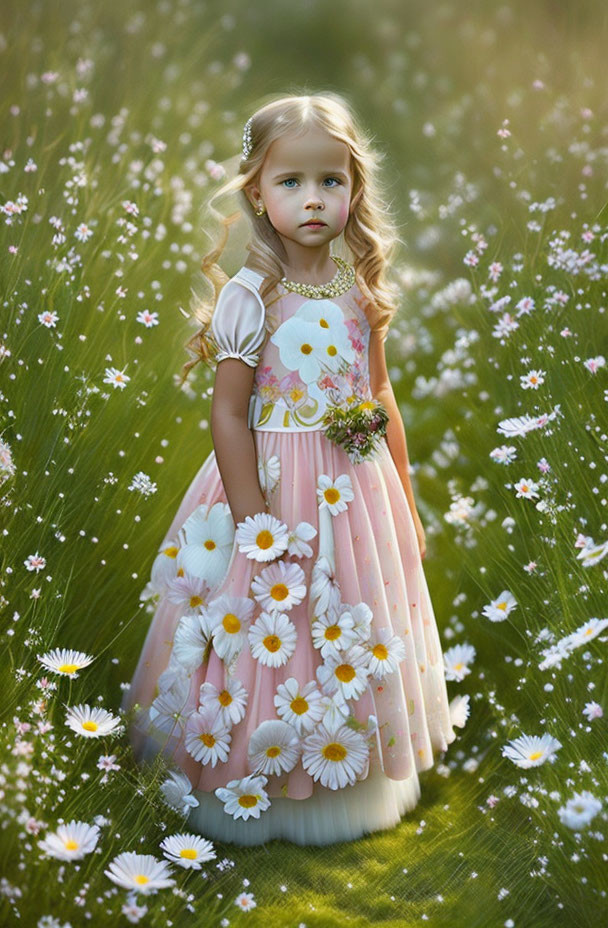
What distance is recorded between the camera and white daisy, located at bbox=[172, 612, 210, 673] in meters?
2.62

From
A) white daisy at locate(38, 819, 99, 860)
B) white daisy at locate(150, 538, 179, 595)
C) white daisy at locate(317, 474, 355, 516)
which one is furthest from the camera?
white daisy at locate(150, 538, 179, 595)

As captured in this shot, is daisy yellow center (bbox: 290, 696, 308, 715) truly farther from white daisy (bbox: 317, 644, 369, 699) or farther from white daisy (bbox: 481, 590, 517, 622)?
white daisy (bbox: 481, 590, 517, 622)

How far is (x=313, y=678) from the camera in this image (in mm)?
2627

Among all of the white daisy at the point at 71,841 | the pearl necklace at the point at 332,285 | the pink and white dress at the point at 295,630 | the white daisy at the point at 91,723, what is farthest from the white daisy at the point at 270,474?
the white daisy at the point at 71,841

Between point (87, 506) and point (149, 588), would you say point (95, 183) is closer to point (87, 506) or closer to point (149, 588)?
point (87, 506)

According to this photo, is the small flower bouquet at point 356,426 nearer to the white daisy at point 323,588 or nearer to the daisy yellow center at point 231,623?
the white daisy at point 323,588

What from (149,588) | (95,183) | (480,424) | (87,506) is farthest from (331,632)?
(95,183)

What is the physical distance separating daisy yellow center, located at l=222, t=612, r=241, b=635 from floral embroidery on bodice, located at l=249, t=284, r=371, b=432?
18.3 inches

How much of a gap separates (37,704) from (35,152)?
1918mm

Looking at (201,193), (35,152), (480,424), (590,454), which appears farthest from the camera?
(201,193)

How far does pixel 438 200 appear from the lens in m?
4.92

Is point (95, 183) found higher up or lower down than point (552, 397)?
higher up

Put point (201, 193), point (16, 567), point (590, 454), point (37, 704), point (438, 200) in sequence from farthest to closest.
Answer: point (438, 200)
point (201, 193)
point (590, 454)
point (16, 567)
point (37, 704)

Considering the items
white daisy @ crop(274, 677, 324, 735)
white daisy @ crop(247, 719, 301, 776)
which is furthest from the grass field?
white daisy @ crop(274, 677, 324, 735)
